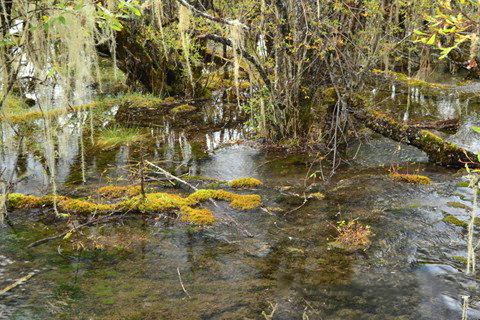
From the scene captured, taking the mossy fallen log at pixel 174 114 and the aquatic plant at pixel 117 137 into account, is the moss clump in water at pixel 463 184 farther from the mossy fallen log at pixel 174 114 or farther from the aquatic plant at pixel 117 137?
the aquatic plant at pixel 117 137

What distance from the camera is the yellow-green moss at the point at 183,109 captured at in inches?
519

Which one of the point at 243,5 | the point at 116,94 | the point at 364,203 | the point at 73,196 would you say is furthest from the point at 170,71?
the point at 364,203

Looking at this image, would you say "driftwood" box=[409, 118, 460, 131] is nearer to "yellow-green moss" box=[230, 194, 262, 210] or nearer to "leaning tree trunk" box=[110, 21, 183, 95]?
"yellow-green moss" box=[230, 194, 262, 210]

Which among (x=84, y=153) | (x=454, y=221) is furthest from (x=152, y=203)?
(x=84, y=153)

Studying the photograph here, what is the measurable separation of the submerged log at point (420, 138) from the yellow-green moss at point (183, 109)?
5397 millimetres

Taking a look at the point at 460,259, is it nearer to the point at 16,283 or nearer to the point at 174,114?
the point at 16,283

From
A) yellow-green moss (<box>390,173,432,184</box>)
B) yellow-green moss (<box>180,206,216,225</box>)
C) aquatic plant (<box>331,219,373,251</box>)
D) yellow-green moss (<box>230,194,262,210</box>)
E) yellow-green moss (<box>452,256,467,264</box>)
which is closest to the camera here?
yellow-green moss (<box>452,256,467,264</box>)

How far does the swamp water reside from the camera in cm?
398

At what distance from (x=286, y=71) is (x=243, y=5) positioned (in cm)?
167

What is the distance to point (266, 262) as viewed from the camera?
4.83 meters

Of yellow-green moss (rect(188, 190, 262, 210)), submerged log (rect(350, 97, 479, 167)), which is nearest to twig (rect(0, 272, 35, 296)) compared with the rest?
yellow-green moss (rect(188, 190, 262, 210))

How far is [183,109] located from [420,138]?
715cm

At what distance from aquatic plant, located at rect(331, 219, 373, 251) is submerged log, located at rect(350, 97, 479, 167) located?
2.96 meters

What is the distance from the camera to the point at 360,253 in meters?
4.98
